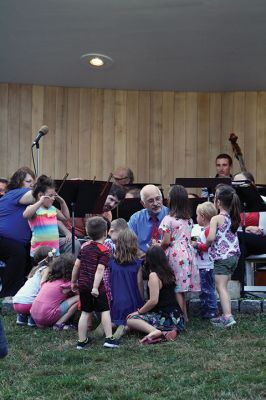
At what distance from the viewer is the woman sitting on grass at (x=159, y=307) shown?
5234mm

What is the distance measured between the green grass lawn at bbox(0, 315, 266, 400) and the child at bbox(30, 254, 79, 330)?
216 millimetres

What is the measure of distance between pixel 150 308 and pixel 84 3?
12.0ft

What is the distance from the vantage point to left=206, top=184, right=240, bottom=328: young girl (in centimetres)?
571

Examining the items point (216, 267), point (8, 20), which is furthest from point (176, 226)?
point (8, 20)

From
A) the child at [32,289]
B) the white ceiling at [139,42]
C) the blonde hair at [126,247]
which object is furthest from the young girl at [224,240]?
the white ceiling at [139,42]

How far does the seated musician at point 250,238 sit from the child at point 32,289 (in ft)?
6.24

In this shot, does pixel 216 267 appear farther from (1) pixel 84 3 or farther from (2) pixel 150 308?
(1) pixel 84 3

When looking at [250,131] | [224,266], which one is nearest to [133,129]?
[250,131]

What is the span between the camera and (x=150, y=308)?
5.32 m

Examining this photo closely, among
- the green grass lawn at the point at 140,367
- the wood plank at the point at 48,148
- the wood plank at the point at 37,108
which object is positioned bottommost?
the green grass lawn at the point at 140,367

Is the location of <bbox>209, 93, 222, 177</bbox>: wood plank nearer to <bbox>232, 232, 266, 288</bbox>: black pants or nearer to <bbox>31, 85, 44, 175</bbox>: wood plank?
<bbox>31, 85, 44, 175</bbox>: wood plank

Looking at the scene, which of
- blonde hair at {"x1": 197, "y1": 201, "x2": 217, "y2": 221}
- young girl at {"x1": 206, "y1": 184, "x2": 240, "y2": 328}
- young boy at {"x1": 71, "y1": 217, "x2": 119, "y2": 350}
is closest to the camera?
young boy at {"x1": 71, "y1": 217, "x2": 119, "y2": 350}

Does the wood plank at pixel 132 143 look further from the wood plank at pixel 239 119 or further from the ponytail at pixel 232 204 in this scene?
the ponytail at pixel 232 204

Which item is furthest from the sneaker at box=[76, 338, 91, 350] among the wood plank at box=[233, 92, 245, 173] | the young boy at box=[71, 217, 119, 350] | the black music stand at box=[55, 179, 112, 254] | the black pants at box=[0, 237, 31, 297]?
the wood plank at box=[233, 92, 245, 173]
